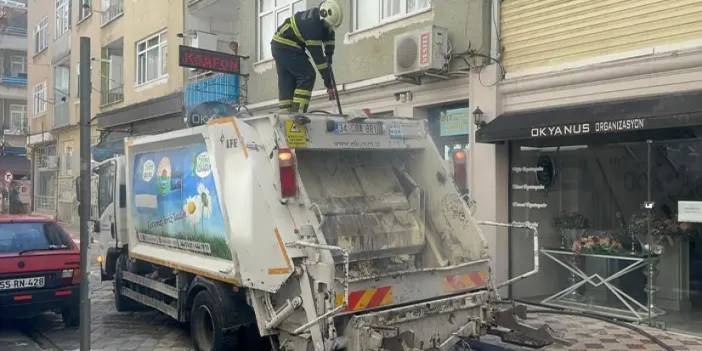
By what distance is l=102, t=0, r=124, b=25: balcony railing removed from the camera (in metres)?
21.2

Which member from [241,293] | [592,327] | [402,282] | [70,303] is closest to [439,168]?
[402,282]

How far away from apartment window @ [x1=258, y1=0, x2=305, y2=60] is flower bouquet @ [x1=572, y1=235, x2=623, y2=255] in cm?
756

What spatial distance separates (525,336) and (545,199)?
3740 millimetres

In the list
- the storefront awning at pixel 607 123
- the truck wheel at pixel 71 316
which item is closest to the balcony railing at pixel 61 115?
the truck wheel at pixel 71 316

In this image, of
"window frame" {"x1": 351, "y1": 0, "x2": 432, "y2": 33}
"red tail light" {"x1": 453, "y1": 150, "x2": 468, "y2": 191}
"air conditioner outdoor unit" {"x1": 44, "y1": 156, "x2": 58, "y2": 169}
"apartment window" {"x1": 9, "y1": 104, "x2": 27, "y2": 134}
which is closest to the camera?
"red tail light" {"x1": 453, "y1": 150, "x2": 468, "y2": 191}

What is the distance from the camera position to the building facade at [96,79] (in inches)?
707

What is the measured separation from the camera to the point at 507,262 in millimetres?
9586

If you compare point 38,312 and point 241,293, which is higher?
point 241,293

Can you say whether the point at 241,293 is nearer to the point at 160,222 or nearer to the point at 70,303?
the point at 160,222

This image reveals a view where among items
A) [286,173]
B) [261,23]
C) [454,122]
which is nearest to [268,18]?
[261,23]

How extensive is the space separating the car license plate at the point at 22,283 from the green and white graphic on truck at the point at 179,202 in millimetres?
1225

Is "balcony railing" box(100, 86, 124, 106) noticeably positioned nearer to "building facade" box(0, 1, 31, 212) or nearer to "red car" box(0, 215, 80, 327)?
"red car" box(0, 215, 80, 327)

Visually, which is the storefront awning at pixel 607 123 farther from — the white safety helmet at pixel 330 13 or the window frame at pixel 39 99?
the window frame at pixel 39 99

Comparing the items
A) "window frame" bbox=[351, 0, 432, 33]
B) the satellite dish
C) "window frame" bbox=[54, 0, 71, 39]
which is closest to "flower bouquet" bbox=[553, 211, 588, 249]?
"window frame" bbox=[351, 0, 432, 33]
